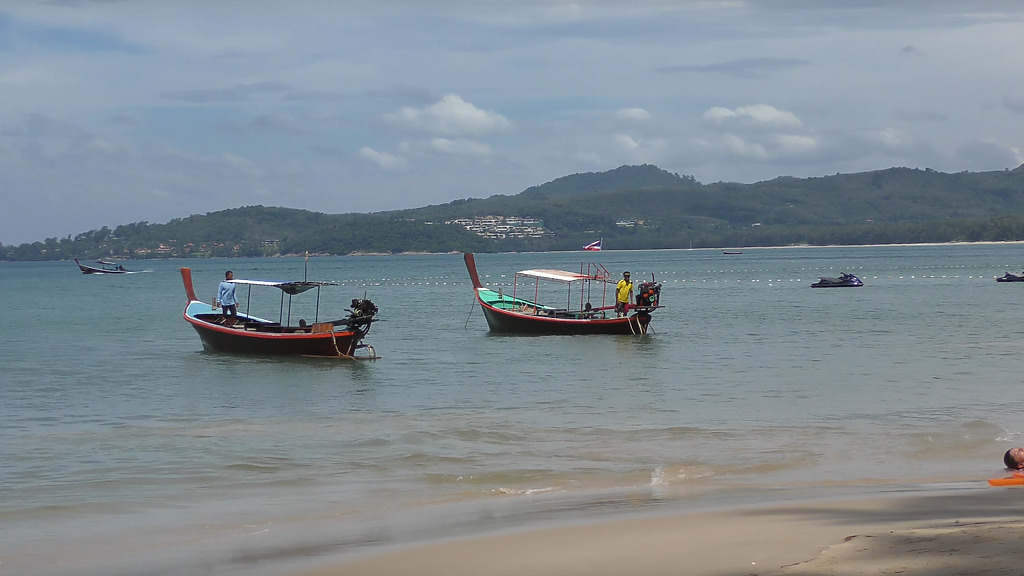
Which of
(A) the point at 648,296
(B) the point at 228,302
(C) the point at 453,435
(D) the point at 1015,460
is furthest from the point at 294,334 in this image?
(D) the point at 1015,460

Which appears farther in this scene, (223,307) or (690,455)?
(223,307)

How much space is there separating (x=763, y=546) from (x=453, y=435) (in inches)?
330

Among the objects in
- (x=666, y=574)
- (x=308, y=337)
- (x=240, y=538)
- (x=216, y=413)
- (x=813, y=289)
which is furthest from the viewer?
(x=813, y=289)

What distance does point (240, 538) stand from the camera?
34.3 feet

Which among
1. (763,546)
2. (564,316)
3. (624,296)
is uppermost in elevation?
(624,296)

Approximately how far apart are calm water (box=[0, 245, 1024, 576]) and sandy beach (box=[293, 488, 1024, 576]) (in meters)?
0.77

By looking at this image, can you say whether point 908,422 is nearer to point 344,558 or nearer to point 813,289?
point 344,558

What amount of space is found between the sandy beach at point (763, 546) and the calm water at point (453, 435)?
30.3 inches

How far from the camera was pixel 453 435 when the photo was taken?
55.6ft

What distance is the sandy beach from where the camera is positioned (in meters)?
8.18

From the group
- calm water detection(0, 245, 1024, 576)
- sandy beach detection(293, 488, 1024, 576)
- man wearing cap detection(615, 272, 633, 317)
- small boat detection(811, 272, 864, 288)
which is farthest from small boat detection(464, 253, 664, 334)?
small boat detection(811, 272, 864, 288)

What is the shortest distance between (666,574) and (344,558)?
2.77m

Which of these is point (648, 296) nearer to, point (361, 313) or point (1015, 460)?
point (361, 313)

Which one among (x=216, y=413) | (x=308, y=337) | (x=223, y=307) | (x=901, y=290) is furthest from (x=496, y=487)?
(x=901, y=290)
